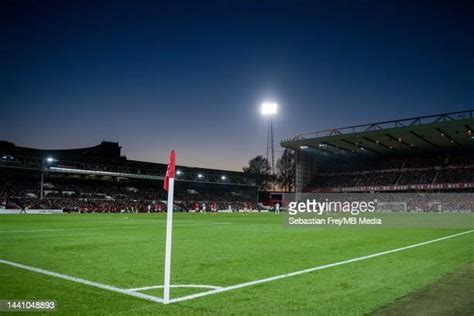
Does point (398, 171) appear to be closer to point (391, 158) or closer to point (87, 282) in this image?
point (391, 158)

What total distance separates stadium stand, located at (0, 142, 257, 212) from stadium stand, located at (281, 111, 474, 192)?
15.3m

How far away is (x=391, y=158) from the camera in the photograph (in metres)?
71.4

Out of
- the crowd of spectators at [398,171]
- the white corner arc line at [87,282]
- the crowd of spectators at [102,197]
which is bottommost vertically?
the white corner arc line at [87,282]

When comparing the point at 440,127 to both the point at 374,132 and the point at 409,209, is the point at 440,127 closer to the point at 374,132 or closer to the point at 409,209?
the point at 374,132

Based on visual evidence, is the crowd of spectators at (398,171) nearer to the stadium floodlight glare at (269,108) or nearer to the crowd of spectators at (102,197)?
the crowd of spectators at (102,197)

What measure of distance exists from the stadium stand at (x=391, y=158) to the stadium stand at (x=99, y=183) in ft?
50.3

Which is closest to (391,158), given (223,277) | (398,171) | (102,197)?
(398,171)

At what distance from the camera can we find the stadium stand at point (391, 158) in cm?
5553

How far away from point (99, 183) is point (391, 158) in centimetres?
5255

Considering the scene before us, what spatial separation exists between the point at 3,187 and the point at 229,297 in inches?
2248

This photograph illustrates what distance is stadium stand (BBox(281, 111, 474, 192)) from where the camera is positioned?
5553cm

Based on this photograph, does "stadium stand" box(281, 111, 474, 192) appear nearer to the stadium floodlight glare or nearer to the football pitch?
the stadium floodlight glare

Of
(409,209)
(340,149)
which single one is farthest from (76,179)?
(409,209)

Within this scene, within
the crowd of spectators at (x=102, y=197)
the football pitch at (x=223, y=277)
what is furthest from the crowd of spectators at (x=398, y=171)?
the football pitch at (x=223, y=277)
